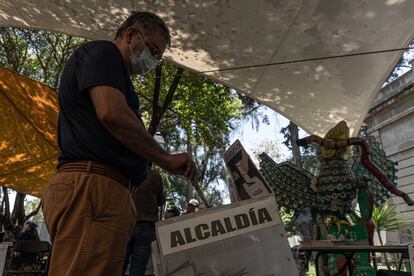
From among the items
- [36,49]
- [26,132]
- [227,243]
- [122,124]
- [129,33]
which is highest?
[36,49]

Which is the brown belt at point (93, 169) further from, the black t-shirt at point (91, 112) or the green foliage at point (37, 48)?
the green foliage at point (37, 48)

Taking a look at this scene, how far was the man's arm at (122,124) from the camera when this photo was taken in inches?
51.9

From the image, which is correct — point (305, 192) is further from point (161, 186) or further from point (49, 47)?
point (49, 47)

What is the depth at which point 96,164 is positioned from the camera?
54.6 inches

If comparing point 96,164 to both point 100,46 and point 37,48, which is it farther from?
point 37,48

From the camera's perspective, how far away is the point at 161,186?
14.3 ft

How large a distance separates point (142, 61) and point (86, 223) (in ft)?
2.54

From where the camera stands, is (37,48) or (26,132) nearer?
(26,132)

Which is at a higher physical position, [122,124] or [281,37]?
[281,37]

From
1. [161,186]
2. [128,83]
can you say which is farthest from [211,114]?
[128,83]

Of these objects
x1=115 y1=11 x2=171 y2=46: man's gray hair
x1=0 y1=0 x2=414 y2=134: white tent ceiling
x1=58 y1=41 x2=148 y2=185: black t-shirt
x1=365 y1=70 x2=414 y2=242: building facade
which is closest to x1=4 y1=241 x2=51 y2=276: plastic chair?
x1=0 y1=0 x2=414 y2=134: white tent ceiling

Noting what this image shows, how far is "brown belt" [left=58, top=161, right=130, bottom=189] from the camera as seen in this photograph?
1372mm

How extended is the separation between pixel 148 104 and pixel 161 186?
6.50 meters

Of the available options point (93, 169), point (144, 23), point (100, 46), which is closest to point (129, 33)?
point (144, 23)
